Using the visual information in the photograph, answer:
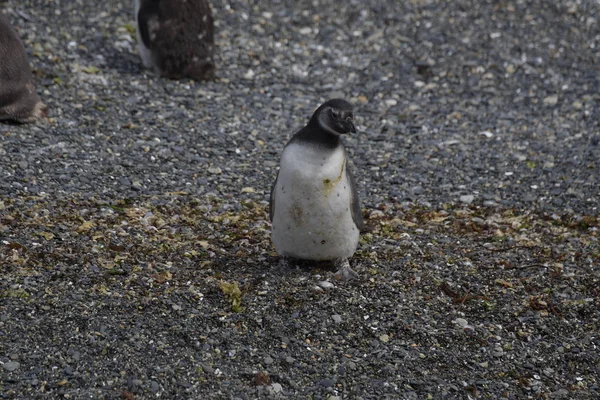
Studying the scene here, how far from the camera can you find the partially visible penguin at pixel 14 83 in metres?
7.45

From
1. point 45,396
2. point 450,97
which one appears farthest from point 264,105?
point 45,396

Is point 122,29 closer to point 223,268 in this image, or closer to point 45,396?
point 223,268

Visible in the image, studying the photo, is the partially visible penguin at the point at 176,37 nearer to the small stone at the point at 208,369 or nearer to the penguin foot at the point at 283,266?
the penguin foot at the point at 283,266

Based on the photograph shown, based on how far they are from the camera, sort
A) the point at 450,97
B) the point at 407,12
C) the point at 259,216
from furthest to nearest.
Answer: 1. the point at 407,12
2. the point at 450,97
3. the point at 259,216

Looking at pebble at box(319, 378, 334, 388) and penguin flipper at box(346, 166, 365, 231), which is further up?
penguin flipper at box(346, 166, 365, 231)

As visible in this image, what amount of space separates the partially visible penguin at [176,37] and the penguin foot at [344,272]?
418 centimetres

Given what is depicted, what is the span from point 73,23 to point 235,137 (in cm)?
296

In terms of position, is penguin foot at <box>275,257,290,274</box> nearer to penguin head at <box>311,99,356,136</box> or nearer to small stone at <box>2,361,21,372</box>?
penguin head at <box>311,99,356,136</box>

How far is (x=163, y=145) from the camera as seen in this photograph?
7.70 metres

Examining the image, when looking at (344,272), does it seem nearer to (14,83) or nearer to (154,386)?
(154,386)

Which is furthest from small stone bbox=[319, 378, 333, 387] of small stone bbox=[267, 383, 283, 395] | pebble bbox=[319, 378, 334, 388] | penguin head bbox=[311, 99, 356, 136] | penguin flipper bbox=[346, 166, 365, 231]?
penguin head bbox=[311, 99, 356, 136]

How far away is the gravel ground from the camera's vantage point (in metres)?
4.60

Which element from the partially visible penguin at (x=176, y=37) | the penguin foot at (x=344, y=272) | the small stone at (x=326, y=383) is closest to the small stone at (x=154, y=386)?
the small stone at (x=326, y=383)

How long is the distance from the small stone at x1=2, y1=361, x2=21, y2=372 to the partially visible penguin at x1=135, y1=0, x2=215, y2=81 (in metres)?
5.15
